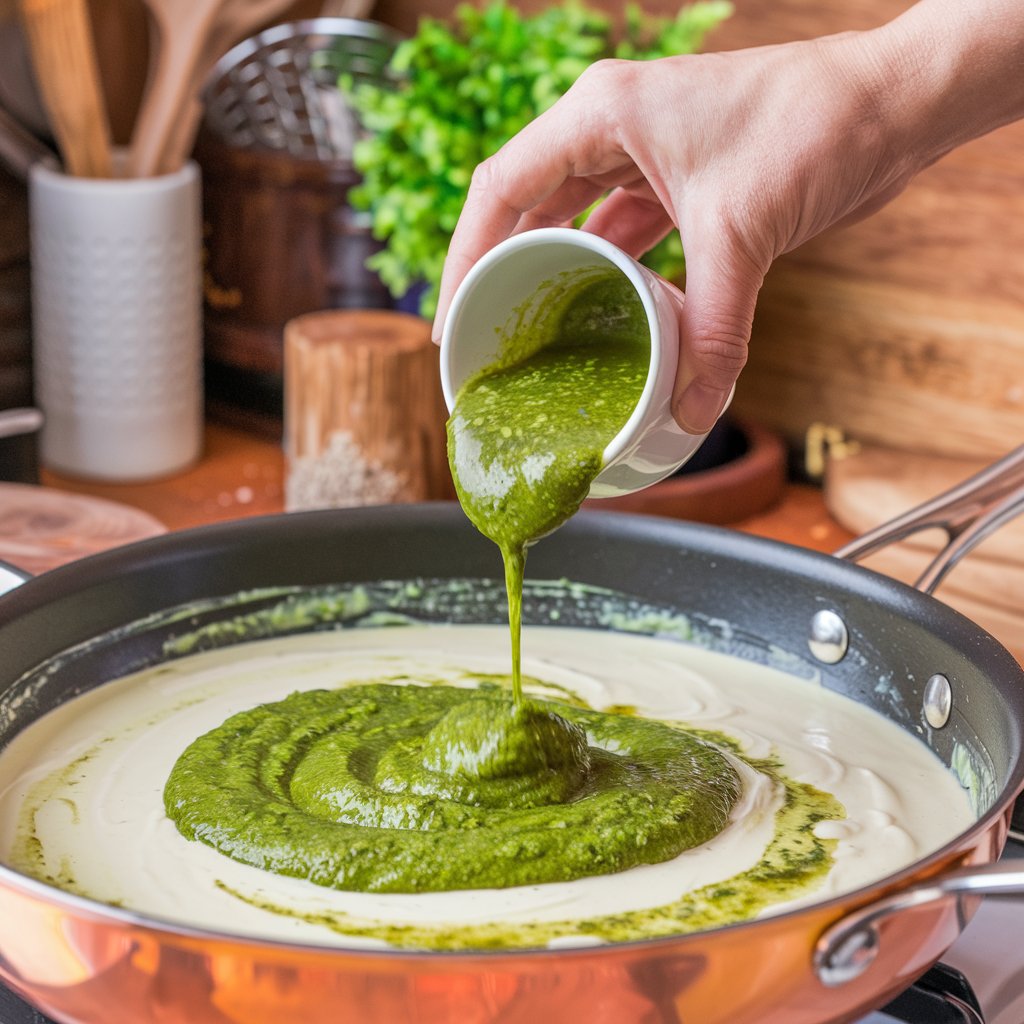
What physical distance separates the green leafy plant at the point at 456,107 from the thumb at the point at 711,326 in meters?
0.87

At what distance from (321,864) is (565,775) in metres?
0.22

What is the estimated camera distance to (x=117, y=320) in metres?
2.13

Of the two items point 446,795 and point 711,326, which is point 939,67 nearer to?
point 711,326

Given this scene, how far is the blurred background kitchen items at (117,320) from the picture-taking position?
209 centimetres

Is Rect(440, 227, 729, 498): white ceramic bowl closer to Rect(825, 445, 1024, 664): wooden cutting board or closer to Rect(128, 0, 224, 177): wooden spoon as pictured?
Rect(825, 445, 1024, 664): wooden cutting board

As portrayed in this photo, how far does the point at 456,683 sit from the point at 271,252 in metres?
0.95

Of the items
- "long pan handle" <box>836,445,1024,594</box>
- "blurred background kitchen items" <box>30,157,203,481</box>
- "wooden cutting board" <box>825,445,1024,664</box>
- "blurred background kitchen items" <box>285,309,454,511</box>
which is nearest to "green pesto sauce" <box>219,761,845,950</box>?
"long pan handle" <box>836,445,1024,594</box>

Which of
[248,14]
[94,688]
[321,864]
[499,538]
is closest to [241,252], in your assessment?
[248,14]

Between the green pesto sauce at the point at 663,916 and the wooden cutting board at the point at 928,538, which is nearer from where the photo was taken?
the green pesto sauce at the point at 663,916

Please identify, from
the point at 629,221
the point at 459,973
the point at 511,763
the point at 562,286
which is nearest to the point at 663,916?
the point at 511,763

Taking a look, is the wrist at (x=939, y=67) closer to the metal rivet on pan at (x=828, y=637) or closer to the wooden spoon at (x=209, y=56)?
the metal rivet on pan at (x=828, y=637)

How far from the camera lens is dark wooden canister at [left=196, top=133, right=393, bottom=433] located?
216 cm

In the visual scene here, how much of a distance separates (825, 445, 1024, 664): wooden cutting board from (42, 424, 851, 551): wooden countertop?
0.05m

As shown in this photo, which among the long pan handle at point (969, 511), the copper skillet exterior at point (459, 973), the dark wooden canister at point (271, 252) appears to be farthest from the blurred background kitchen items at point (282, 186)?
the copper skillet exterior at point (459, 973)
